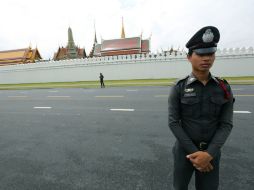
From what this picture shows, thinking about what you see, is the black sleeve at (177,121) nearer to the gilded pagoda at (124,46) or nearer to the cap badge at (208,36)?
the cap badge at (208,36)

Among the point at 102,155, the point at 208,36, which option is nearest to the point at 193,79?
the point at 208,36

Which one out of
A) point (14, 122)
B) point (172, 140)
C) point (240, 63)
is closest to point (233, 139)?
point (172, 140)

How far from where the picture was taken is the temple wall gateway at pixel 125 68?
2502 centimetres

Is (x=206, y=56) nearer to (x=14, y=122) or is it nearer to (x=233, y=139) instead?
(x=233, y=139)

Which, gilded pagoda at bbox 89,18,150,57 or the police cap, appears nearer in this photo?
the police cap

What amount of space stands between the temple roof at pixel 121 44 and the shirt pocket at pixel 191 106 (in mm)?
39662

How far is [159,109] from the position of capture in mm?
8258

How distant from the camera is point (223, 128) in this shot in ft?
6.36

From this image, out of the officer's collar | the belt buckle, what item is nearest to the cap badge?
the officer's collar

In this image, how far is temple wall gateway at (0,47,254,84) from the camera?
985 inches

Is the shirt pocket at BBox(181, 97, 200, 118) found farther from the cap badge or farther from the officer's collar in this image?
the cap badge

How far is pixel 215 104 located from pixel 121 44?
41.0 m

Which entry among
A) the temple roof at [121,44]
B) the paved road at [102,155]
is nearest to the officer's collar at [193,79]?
the paved road at [102,155]

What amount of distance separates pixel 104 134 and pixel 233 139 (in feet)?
9.91
